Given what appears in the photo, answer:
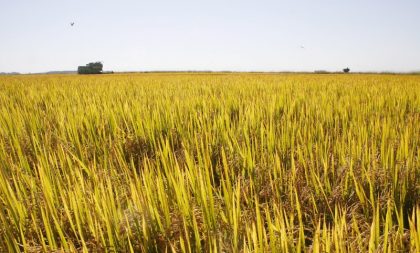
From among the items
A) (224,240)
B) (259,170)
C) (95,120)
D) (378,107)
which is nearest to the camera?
(224,240)

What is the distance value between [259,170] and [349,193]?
1.16ft

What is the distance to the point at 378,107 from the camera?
2.85 m

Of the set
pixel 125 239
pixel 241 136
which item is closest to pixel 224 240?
pixel 125 239

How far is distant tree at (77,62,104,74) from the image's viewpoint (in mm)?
46469

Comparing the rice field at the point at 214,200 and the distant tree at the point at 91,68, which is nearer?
the rice field at the point at 214,200

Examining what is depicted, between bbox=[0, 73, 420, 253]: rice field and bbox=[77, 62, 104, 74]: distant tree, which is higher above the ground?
bbox=[77, 62, 104, 74]: distant tree

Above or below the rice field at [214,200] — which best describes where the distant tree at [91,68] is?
above

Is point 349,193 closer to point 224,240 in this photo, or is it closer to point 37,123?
point 224,240

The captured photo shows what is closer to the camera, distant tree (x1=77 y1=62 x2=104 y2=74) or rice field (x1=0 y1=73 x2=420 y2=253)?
rice field (x1=0 y1=73 x2=420 y2=253)

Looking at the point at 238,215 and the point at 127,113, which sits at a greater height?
the point at 127,113

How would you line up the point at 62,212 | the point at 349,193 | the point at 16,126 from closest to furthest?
the point at 62,212 < the point at 349,193 < the point at 16,126

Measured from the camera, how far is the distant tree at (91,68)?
46469 mm

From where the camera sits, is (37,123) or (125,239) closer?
(125,239)

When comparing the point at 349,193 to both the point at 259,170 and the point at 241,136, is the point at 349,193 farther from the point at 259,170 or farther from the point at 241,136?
the point at 241,136
